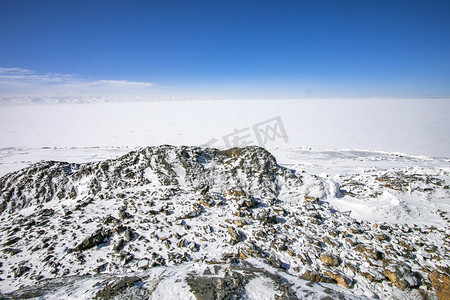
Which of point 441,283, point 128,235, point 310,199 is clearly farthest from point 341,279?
point 128,235

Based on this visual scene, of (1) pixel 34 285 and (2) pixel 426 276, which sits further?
(2) pixel 426 276

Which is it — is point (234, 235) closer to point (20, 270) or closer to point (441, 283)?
point (441, 283)

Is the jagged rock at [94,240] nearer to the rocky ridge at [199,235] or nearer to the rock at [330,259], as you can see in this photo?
the rocky ridge at [199,235]

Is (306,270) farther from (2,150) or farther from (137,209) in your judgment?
(2,150)

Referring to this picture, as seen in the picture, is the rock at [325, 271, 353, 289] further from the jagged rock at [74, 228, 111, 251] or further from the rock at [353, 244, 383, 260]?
the jagged rock at [74, 228, 111, 251]

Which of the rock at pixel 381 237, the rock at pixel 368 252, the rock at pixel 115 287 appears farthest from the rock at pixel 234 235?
the rock at pixel 381 237

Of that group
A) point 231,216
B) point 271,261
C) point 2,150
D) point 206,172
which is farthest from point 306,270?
point 2,150
